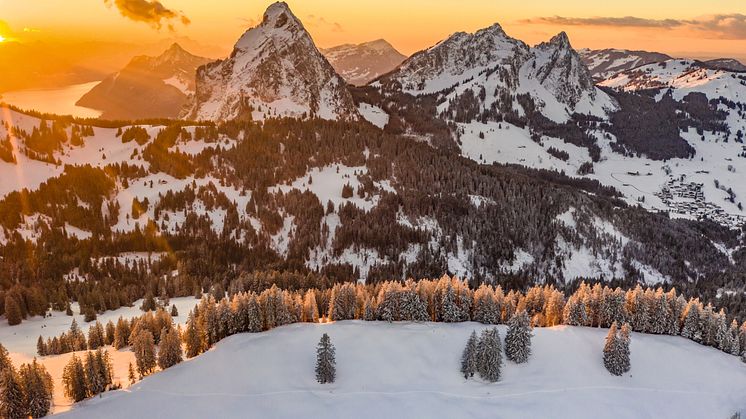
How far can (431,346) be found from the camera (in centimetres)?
7912

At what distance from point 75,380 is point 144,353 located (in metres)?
8.73

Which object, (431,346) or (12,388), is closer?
(12,388)

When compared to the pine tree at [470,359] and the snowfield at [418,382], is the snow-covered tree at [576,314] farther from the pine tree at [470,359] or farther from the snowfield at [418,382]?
the pine tree at [470,359]

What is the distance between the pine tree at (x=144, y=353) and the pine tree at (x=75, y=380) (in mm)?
6958

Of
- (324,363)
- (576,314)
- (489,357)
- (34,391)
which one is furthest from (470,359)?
(34,391)

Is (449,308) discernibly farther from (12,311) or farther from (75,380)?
(12,311)

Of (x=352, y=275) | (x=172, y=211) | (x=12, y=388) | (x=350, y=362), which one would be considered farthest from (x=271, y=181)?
(x=12, y=388)

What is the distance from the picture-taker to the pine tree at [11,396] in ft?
191

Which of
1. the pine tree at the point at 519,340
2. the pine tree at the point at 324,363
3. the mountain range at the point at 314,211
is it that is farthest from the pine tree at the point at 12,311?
the pine tree at the point at 519,340

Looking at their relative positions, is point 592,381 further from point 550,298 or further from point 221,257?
point 221,257

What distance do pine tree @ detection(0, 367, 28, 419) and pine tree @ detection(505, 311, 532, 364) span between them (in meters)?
68.5

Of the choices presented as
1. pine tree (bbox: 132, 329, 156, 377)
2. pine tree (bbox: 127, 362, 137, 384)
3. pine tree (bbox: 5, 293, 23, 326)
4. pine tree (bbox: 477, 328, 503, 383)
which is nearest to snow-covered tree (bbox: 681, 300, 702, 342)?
pine tree (bbox: 477, 328, 503, 383)

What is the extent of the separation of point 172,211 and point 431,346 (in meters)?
104

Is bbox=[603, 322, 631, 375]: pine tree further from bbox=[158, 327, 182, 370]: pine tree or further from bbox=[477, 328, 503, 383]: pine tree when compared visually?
bbox=[158, 327, 182, 370]: pine tree
